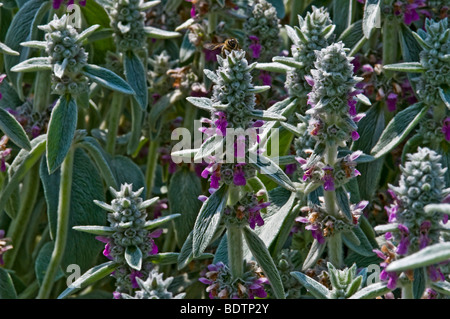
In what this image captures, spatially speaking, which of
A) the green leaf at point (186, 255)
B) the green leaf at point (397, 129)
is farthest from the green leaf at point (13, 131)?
the green leaf at point (397, 129)

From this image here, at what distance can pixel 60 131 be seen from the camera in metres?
2.01

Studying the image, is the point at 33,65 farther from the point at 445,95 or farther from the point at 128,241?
the point at 445,95

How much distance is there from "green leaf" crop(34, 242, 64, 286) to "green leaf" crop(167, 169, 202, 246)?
398mm

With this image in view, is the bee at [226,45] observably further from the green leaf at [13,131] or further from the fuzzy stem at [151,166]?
the green leaf at [13,131]

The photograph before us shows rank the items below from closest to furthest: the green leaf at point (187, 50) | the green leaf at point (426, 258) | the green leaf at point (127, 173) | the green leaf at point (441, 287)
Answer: the green leaf at point (426, 258), the green leaf at point (441, 287), the green leaf at point (127, 173), the green leaf at point (187, 50)

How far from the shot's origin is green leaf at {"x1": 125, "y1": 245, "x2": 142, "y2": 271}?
5.76ft

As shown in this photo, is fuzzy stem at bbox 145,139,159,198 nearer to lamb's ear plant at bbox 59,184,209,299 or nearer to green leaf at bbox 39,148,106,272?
green leaf at bbox 39,148,106,272

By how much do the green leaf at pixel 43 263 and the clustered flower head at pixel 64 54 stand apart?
601 millimetres

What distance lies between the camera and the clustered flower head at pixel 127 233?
181 centimetres

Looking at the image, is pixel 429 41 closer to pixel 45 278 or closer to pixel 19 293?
pixel 45 278

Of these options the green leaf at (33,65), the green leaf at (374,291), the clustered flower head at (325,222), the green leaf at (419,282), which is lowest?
the green leaf at (374,291)

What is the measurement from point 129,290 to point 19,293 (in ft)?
2.76

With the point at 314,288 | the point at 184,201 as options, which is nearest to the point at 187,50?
the point at 184,201

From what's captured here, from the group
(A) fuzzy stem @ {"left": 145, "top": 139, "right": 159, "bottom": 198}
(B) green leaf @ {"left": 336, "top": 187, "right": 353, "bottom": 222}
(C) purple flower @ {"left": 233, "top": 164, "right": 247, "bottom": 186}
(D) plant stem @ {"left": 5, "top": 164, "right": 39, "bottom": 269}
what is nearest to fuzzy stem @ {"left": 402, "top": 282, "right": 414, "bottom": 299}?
(B) green leaf @ {"left": 336, "top": 187, "right": 353, "bottom": 222}
